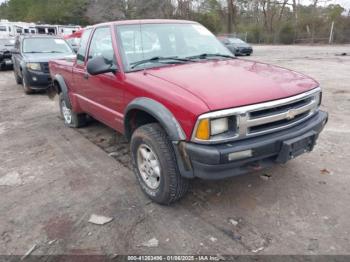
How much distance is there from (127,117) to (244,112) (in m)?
1.42

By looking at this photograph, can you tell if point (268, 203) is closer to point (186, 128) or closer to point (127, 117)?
point (186, 128)

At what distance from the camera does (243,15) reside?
48500mm

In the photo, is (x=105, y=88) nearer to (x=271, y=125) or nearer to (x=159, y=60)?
(x=159, y=60)

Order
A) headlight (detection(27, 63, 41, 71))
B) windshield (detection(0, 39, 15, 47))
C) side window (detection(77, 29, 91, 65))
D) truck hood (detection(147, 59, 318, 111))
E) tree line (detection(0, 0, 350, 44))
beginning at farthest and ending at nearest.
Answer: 1. tree line (detection(0, 0, 350, 44))
2. windshield (detection(0, 39, 15, 47))
3. headlight (detection(27, 63, 41, 71))
4. side window (detection(77, 29, 91, 65))
5. truck hood (detection(147, 59, 318, 111))

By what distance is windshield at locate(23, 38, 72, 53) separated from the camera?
9577 mm

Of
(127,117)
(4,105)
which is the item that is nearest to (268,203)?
(127,117)

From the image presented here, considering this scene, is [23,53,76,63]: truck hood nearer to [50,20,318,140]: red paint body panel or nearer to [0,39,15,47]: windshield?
[50,20,318,140]: red paint body panel

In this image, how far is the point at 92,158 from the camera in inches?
175

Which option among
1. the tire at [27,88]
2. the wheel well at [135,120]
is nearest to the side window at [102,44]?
the wheel well at [135,120]

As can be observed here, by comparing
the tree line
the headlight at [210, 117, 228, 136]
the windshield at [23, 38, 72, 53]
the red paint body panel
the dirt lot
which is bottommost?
the dirt lot

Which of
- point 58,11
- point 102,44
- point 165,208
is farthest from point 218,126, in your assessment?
point 58,11

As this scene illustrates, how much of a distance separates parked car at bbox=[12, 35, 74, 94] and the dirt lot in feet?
14.6

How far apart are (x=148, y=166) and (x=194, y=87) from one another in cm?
101

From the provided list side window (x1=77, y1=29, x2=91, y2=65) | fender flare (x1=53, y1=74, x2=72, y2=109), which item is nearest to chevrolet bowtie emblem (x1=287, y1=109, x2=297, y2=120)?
side window (x1=77, y1=29, x2=91, y2=65)
